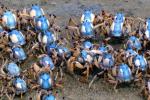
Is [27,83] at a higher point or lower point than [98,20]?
lower

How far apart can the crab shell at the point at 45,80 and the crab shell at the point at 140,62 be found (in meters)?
1.27

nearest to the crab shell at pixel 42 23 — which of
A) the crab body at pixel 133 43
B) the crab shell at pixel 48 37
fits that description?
the crab shell at pixel 48 37

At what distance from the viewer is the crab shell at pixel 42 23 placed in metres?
8.38

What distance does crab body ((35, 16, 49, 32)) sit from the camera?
8.38 metres

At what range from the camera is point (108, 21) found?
8.59 meters

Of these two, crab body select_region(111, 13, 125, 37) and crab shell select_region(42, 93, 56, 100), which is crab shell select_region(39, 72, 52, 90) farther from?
crab body select_region(111, 13, 125, 37)

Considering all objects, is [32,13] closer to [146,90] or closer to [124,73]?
[124,73]

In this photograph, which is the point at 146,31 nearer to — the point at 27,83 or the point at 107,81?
the point at 107,81

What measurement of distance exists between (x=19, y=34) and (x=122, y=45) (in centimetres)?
169

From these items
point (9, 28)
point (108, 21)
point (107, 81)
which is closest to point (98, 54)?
point (107, 81)

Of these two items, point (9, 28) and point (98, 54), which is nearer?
point (98, 54)

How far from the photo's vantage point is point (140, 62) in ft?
25.0

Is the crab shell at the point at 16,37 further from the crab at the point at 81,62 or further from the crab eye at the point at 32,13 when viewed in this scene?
the crab at the point at 81,62

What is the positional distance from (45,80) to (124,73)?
114 cm
